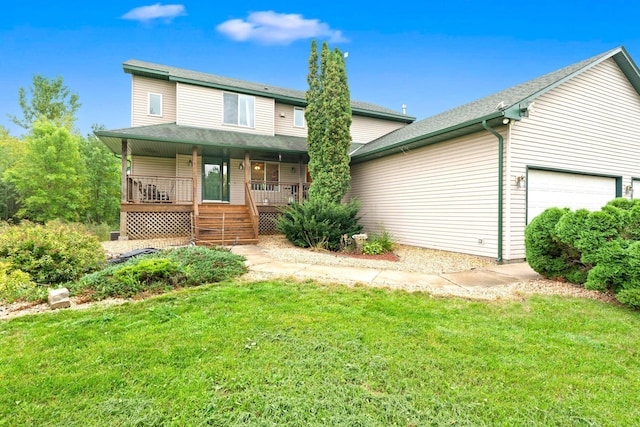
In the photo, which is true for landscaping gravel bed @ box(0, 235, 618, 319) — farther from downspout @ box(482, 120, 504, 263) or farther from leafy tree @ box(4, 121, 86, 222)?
leafy tree @ box(4, 121, 86, 222)

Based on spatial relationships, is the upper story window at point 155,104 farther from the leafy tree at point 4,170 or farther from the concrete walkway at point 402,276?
the leafy tree at point 4,170

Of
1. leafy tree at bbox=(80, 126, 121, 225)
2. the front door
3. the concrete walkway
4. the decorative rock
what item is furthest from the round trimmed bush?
leafy tree at bbox=(80, 126, 121, 225)

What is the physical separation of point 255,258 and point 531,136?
24.2 ft

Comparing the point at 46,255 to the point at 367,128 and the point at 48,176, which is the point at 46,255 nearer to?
the point at 367,128

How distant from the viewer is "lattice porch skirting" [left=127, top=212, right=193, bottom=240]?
10.2m

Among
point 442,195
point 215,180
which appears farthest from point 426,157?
point 215,180

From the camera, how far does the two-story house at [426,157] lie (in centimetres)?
743

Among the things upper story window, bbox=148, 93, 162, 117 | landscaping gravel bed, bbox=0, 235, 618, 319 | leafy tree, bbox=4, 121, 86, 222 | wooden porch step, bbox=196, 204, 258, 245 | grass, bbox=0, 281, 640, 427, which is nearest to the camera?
grass, bbox=0, 281, 640, 427

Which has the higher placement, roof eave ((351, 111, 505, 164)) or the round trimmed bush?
roof eave ((351, 111, 505, 164))

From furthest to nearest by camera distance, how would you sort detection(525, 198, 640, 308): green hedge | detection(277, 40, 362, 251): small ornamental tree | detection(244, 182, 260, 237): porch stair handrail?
detection(244, 182, 260, 237): porch stair handrail
detection(277, 40, 362, 251): small ornamental tree
detection(525, 198, 640, 308): green hedge

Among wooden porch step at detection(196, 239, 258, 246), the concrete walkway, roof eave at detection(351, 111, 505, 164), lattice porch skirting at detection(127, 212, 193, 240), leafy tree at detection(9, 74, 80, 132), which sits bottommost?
the concrete walkway

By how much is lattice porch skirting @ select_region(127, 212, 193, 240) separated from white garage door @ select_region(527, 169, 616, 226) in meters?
9.94

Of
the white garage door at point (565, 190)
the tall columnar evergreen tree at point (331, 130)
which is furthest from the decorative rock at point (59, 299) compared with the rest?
the white garage door at point (565, 190)

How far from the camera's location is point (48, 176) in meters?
15.9
